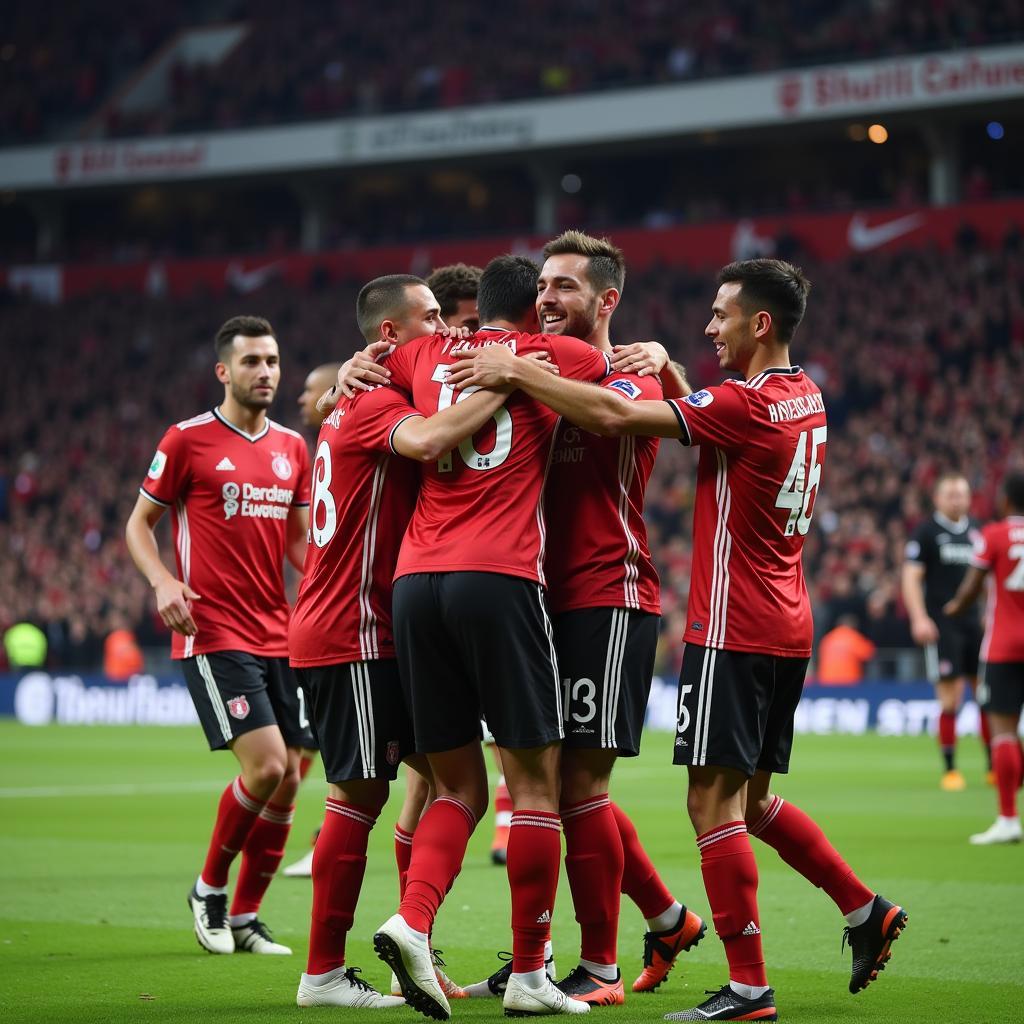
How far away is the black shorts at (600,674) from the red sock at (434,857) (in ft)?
1.54

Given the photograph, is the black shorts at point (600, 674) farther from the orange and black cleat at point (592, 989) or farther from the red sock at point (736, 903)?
the orange and black cleat at point (592, 989)

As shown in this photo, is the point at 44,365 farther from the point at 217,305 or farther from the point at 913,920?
the point at 913,920

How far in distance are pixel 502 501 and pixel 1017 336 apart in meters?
25.2

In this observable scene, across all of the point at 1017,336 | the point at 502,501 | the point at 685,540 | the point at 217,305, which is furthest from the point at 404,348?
the point at 217,305

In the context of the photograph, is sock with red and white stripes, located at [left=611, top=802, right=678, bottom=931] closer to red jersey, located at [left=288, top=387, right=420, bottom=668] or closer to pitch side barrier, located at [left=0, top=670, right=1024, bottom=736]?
red jersey, located at [left=288, top=387, right=420, bottom=668]

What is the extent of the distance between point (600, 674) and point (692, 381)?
2612cm

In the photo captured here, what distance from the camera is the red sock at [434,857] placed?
205 inches

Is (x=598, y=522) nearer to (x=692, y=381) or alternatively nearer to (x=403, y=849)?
(x=403, y=849)

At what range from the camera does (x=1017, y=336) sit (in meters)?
28.9

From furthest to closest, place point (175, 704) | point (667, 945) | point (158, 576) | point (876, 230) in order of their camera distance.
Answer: point (876, 230) < point (175, 704) < point (158, 576) < point (667, 945)

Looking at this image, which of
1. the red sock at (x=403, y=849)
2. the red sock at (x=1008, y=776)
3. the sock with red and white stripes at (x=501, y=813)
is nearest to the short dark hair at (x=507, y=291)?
the red sock at (x=403, y=849)

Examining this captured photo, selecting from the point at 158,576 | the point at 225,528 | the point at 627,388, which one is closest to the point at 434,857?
the point at 627,388

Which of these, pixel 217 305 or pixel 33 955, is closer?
pixel 33 955

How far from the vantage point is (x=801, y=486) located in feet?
18.8
